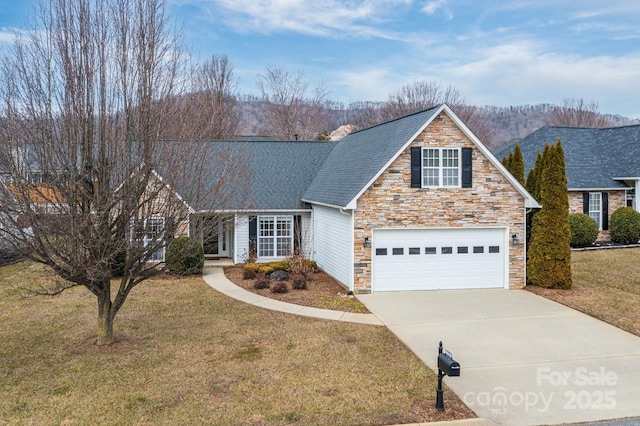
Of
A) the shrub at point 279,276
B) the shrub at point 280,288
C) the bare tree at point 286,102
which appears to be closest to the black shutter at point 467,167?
the shrub at point 280,288

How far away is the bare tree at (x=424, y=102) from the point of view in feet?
170

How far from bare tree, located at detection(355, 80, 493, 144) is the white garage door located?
120 feet

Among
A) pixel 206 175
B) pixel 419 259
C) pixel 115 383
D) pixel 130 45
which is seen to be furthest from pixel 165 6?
pixel 419 259

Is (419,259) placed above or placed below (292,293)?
above

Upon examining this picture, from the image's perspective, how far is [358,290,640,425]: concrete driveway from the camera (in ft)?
23.4

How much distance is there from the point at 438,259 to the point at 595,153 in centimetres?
1823

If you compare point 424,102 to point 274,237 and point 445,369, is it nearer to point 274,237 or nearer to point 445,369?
point 274,237

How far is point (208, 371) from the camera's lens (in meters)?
8.44

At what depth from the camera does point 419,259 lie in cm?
1509

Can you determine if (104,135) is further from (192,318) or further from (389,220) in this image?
(389,220)

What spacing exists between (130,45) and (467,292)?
11831 millimetres

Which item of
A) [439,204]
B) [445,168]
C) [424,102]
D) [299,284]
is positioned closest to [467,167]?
[445,168]

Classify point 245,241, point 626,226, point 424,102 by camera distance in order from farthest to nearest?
point 424,102, point 626,226, point 245,241

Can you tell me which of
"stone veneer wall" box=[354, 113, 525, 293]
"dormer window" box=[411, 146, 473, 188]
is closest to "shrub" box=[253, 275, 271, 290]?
"stone veneer wall" box=[354, 113, 525, 293]
